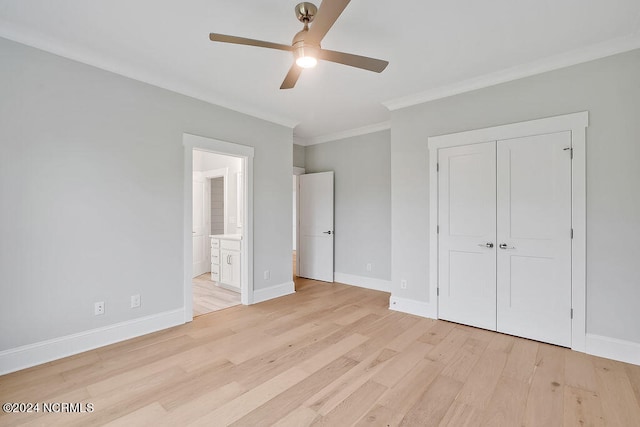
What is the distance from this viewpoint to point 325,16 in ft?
5.50

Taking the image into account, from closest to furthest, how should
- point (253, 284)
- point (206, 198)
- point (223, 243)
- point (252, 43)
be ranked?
point (252, 43)
point (253, 284)
point (223, 243)
point (206, 198)

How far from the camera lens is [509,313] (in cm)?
306

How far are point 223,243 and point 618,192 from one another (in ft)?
16.0

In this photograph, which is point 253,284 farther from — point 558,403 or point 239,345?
point 558,403

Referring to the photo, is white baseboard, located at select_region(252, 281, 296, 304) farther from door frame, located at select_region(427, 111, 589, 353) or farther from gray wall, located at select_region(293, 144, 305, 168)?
door frame, located at select_region(427, 111, 589, 353)

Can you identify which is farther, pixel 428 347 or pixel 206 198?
pixel 206 198

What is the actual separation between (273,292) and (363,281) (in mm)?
1595

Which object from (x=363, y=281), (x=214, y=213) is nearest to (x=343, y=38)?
(x=363, y=281)

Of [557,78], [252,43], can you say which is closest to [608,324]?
[557,78]

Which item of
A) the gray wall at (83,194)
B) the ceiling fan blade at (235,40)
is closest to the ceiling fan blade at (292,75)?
the ceiling fan blade at (235,40)

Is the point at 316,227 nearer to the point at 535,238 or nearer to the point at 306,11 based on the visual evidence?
the point at 535,238

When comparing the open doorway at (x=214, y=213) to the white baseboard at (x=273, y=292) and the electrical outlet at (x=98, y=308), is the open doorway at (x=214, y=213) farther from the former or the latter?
the electrical outlet at (x=98, y=308)

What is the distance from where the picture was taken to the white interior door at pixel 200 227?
5.99 meters

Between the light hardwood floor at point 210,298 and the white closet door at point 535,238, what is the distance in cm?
341
